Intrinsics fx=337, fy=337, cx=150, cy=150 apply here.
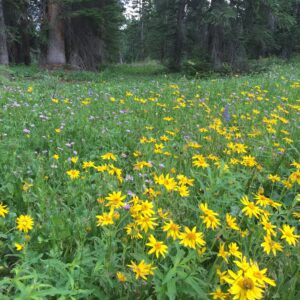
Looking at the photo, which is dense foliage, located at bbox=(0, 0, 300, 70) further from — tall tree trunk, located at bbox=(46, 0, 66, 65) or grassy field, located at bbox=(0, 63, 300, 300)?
grassy field, located at bbox=(0, 63, 300, 300)

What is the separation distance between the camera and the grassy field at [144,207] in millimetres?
1486

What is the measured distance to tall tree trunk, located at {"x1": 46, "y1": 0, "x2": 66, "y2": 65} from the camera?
15.3m

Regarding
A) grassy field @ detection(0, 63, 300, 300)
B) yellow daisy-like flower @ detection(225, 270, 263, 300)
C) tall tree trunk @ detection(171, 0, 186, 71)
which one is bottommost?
grassy field @ detection(0, 63, 300, 300)

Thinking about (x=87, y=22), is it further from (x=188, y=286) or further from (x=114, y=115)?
(x=188, y=286)

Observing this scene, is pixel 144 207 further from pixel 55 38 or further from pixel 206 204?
pixel 55 38

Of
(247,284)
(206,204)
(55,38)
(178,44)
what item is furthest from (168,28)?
(247,284)

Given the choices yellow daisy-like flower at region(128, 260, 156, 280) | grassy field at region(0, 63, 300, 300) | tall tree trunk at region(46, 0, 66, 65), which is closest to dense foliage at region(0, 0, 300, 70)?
tall tree trunk at region(46, 0, 66, 65)

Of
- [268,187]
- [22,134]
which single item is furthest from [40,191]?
[268,187]

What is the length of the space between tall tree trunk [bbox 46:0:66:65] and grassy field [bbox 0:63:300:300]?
11387 mm

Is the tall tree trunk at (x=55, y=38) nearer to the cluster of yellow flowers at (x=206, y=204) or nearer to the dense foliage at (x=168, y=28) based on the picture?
the dense foliage at (x=168, y=28)

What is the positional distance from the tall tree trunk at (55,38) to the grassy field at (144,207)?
11.4 meters

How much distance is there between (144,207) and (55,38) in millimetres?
15660

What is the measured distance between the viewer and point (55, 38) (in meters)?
15.6

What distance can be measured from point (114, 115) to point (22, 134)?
130cm
